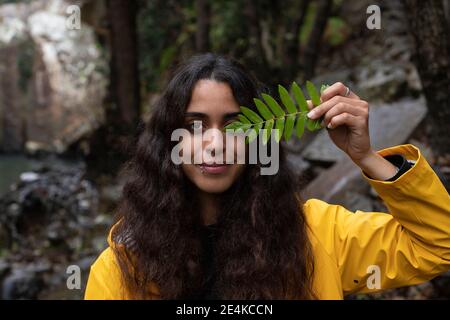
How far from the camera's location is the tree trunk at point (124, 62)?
8.34 meters

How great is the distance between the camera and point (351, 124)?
1.71 m

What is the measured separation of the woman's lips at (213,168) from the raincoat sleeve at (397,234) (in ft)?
1.27

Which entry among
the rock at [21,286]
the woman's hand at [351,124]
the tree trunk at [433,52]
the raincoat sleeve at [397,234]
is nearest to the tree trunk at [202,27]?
the rock at [21,286]

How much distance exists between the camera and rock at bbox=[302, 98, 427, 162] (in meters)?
6.30

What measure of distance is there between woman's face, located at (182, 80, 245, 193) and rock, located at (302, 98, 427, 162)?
4.46 metres

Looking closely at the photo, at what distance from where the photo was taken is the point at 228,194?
214 cm

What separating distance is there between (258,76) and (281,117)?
7.38 meters

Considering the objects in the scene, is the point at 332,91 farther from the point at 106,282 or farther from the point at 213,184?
the point at 106,282

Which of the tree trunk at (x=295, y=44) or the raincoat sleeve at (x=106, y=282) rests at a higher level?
the tree trunk at (x=295, y=44)

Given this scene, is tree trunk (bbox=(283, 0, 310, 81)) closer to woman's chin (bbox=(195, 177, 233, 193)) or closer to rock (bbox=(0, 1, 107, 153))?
woman's chin (bbox=(195, 177, 233, 193))

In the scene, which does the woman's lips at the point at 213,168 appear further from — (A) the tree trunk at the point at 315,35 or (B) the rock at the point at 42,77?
(B) the rock at the point at 42,77

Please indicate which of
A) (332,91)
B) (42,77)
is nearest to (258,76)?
(332,91)

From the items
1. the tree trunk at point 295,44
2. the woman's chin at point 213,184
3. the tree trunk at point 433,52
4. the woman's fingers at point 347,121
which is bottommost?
the woman's chin at point 213,184

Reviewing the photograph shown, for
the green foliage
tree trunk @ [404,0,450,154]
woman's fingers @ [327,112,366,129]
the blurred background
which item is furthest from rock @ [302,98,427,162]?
the green foliage
